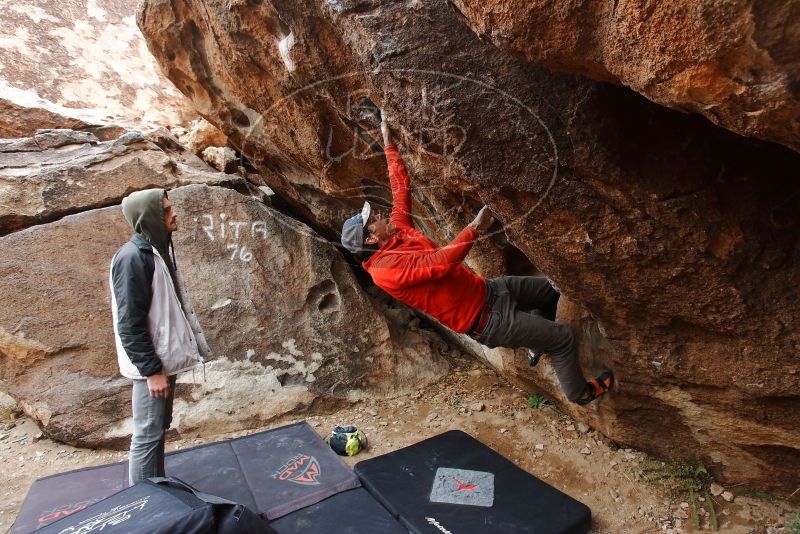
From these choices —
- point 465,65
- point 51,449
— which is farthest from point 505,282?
point 51,449

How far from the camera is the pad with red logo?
10.7 feet

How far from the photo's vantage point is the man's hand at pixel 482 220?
315 centimetres

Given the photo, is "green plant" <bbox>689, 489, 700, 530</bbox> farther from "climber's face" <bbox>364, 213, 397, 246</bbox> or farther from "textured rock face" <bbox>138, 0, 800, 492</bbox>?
"climber's face" <bbox>364, 213, 397, 246</bbox>

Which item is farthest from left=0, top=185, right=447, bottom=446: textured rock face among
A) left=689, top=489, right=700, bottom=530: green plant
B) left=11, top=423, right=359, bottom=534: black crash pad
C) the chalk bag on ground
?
left=689, top=489, right=700, bottom=530: green plant

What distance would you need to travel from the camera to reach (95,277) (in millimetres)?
4461

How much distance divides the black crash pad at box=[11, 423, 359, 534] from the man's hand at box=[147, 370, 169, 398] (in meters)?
1.06

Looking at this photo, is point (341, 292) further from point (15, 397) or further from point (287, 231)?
point (15, 397)

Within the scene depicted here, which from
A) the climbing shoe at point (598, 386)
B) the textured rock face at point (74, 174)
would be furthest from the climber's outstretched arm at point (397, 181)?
the textured rock face at point (74, 174)

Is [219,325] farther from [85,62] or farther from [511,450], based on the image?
[85,62]

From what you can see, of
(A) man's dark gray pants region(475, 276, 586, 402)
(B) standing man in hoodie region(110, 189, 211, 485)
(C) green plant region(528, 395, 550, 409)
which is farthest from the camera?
Result: (C) green plant region(528, 395, 550, 409)

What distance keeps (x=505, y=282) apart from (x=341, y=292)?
2020mm

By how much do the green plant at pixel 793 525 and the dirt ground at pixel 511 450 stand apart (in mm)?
54

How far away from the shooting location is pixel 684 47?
143 centimetres

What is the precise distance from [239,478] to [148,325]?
4.92ft
